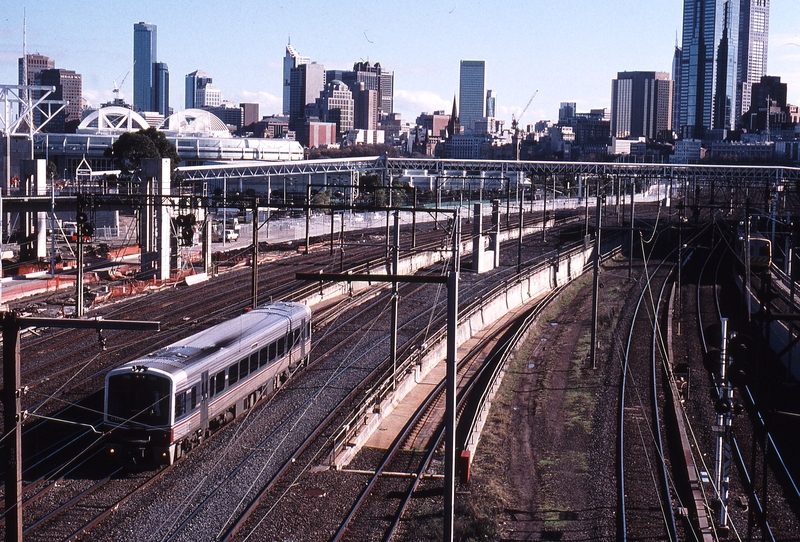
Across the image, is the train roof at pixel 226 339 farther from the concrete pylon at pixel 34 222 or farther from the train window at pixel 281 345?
the concrete pylon at pixel 34 222

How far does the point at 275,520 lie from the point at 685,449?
7632 mm

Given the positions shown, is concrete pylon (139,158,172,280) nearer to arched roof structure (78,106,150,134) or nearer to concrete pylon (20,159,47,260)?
concrete pylon (20,159,47,260)

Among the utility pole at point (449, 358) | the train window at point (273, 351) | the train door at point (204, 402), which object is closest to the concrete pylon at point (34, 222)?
the train window at point (273, 351)

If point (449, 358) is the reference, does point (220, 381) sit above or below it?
below

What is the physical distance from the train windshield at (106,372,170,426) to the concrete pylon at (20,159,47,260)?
26423 mm

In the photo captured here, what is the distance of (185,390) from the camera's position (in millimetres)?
14125

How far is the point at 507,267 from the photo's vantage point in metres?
42.3

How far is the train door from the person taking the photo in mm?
14789

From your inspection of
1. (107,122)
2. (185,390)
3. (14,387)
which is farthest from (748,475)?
(107,122)

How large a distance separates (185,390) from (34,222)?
27.9 meters

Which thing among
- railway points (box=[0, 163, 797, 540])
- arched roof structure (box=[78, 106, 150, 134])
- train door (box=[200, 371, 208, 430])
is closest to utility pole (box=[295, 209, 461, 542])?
railway points (box=[0, 163, 797, 540])

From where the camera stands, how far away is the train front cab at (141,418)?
1379 centimetres

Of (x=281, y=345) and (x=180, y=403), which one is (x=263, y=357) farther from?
(x=180, y=403)

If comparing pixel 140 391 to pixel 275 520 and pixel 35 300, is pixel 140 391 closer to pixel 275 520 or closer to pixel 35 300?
pixel 275 520
